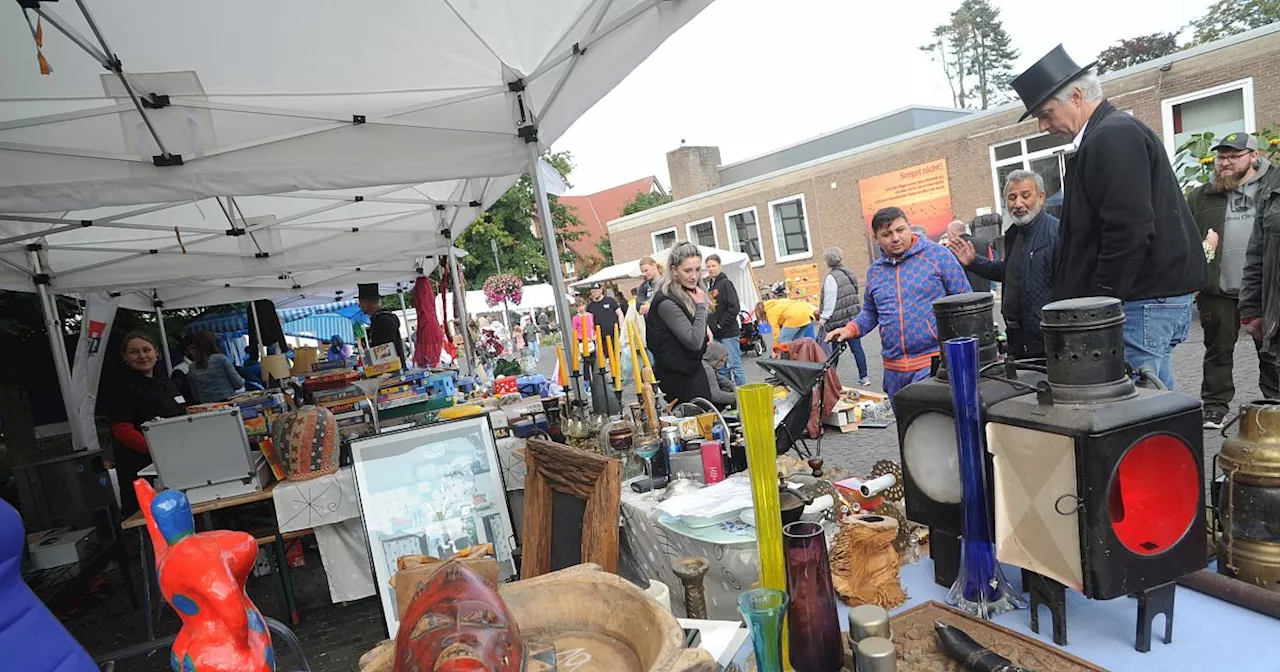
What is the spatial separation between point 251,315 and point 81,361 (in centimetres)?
525

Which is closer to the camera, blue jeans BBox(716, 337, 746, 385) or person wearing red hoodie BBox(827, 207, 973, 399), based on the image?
person wearing red hoodie BBox(827, 207, 973, 399)

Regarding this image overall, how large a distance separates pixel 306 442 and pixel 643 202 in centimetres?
3603

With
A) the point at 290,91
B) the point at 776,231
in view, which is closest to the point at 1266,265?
the point at 290,91

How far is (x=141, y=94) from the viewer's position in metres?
3.05

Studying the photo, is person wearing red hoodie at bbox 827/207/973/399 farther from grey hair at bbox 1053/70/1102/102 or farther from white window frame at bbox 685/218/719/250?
white window frame at bbox 685/218/719/250

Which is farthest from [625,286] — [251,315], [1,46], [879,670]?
[879,670]

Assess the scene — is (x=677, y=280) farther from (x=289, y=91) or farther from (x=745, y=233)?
(x=745, y=233)

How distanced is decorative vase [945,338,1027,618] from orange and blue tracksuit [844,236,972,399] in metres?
1.69

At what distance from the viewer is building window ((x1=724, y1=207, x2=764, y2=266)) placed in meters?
21.4

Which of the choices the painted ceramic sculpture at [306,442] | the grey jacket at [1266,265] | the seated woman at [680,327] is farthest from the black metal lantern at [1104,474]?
the painted ceramic sculpture at [306,442]

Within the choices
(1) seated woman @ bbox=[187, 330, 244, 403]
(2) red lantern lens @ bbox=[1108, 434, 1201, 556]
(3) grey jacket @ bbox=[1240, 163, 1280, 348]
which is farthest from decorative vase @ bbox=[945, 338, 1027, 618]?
(1) seated woman @ bbox=[187, 330, 244, 403]

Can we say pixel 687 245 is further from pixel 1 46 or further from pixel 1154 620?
pixel 1 46

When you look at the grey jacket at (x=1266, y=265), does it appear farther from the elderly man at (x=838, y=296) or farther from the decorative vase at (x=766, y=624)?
the decorative vase at (x=766, y=624)

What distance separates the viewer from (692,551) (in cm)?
179
